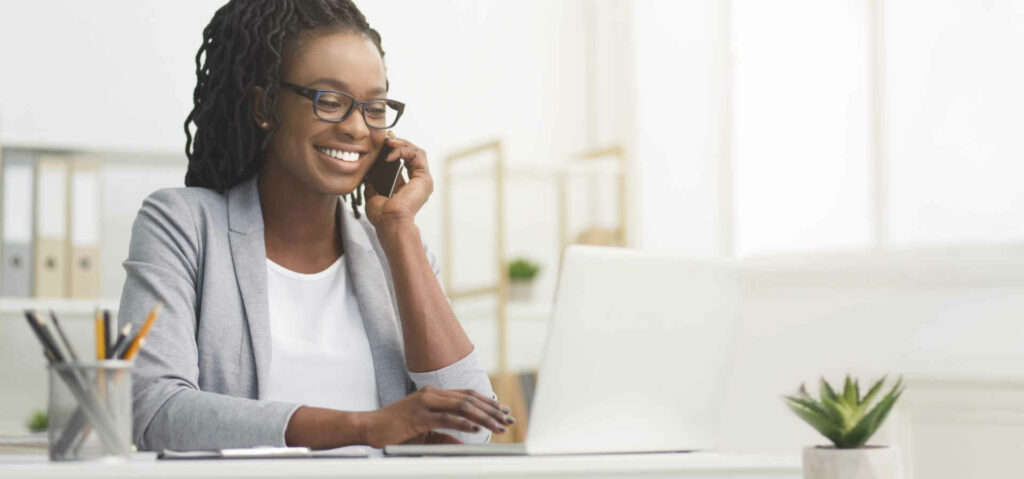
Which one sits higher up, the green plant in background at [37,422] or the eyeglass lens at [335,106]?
the eyeglass lens at [335,106]

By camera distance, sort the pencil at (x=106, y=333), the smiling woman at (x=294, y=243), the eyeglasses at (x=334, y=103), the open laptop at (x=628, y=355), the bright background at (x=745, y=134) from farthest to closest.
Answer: the bright background at (x=745, y=134) → the eyeglasses at (x=334, y=103) → the smiling woman at (x=294, y=243) → the open laptop at (x=628, y=355) → the pencil at (x=106, y=333)

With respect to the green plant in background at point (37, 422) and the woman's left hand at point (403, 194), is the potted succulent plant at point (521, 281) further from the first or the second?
the woman's left hand at point (403, 194)

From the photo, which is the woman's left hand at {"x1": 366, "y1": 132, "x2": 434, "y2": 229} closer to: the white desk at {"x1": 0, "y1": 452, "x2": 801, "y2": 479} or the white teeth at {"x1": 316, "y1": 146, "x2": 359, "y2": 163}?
the white teeth at {"x1": 316, "y1": 146, "x2": 359, "y2": 163}

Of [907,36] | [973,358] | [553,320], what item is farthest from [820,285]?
[553,320]

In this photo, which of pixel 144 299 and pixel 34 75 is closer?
pixel 144 299

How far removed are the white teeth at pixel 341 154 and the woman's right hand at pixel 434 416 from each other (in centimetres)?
49

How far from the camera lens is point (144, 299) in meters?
1.44

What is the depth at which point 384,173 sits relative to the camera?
176cm

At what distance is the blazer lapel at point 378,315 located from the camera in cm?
161

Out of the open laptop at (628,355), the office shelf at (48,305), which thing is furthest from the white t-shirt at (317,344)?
the office shelf at (48,305)

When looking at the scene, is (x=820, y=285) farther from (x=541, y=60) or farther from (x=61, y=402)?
(x=61, y=402)

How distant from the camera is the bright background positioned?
260 centimetres

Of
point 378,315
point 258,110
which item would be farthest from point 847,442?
point 258,110

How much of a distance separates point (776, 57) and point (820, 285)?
0.89m
